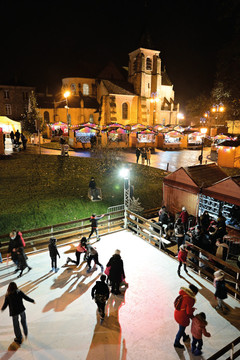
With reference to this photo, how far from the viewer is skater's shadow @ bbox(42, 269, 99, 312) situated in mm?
6410

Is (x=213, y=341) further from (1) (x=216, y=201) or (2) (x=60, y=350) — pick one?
(1) (x=216, y=201)

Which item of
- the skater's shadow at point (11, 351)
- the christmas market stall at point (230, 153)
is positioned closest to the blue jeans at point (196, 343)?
the skater's shadow at point (11, 351)

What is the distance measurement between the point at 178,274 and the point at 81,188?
1053cm

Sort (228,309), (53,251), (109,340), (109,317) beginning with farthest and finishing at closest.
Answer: (53,251)
(228,309)
(109,317)
(109,340)

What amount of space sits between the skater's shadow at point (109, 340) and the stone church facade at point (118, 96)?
35.5 m

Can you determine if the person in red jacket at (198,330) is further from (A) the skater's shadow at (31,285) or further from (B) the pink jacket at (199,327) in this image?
(A) the skater's shadow at (31,285)

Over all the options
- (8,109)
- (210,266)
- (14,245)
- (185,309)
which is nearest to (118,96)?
(8,109)

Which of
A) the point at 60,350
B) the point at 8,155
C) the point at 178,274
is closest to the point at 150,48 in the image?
the point at 8,155

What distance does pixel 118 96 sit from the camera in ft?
132

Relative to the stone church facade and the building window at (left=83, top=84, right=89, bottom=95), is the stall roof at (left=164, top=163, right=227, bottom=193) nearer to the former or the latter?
the stone church facade

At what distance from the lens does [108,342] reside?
5371 millimetres

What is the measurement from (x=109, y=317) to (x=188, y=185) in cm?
736

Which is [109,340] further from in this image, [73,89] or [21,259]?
[73,89]

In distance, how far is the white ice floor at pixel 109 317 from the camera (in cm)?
518
